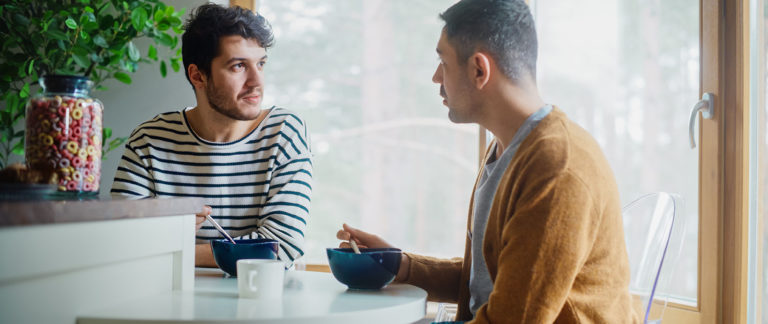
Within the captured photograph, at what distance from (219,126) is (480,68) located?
3.05 ft

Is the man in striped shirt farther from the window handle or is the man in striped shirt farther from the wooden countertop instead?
the window handle

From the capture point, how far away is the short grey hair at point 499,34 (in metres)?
1.37

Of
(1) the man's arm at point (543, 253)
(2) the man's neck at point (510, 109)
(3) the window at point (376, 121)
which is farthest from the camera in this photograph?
(3) the window at point (376, 121)

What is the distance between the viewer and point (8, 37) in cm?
258

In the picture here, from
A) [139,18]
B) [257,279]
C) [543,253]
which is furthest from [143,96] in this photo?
[543,253]

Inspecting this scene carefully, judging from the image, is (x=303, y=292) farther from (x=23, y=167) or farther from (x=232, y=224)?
(x=232, y=224)

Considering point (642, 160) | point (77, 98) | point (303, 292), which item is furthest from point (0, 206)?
point (642, 160)

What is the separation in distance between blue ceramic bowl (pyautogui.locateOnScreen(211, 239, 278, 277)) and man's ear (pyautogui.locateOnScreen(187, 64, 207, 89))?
35.3 inches

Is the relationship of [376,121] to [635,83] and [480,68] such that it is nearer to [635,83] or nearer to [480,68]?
[635,83]

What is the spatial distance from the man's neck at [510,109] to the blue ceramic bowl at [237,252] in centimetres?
49

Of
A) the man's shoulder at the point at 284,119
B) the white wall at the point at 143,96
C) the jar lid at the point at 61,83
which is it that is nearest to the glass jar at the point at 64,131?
the jar lid at the point at 61,83

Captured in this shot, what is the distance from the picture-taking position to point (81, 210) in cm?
88

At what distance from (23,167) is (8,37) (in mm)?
1887

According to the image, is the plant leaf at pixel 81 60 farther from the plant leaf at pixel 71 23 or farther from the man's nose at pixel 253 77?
the man's nose at pixel 253 77
